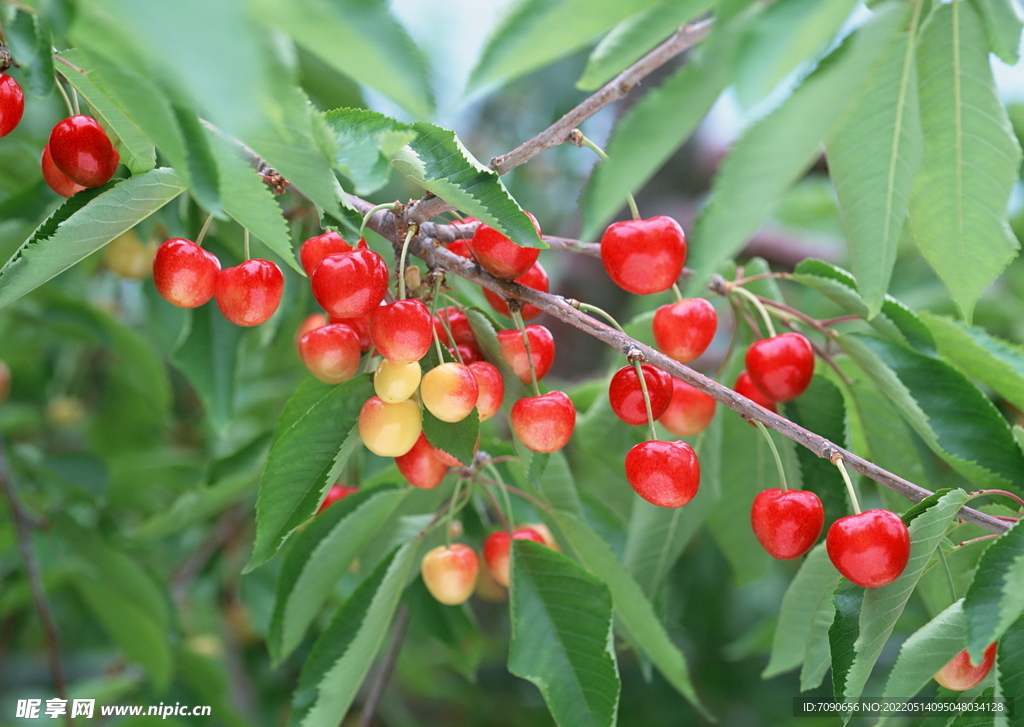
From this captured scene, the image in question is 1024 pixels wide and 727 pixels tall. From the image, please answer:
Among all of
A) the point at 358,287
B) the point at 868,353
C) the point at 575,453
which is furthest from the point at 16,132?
the point at 868,353

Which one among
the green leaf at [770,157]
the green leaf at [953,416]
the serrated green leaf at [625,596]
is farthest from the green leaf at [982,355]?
the green leaf at [770,157]

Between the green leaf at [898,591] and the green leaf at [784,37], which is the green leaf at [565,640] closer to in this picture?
the green leaf at [898,591]

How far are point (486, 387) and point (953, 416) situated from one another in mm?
445

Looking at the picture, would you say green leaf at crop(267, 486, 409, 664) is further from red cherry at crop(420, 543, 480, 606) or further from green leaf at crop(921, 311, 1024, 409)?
green leaf at crop(921, 311, 1024, 409)

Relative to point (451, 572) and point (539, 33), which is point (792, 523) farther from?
point (539, 33)

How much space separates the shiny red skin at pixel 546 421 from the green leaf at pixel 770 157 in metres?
0.32

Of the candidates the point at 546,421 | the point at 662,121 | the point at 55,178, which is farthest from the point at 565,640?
the point at 55,178

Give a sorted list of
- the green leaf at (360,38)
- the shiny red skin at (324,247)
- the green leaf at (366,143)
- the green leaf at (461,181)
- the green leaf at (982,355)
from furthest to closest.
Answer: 1. the green leaf at (982,355)
2. the shiny red skin at (324,247)
3. the green leaf at (461,181)
4. the green leaf at (366,143)
5. the green leaf at (360,38)

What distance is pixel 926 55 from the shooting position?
51 cm

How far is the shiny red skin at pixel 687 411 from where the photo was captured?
0.83 meters

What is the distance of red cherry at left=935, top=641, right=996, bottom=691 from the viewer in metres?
0.63

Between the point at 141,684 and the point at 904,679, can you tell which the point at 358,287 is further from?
the point at 141,684

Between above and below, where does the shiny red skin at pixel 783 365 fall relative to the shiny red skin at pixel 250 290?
below

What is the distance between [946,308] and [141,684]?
161 cm
